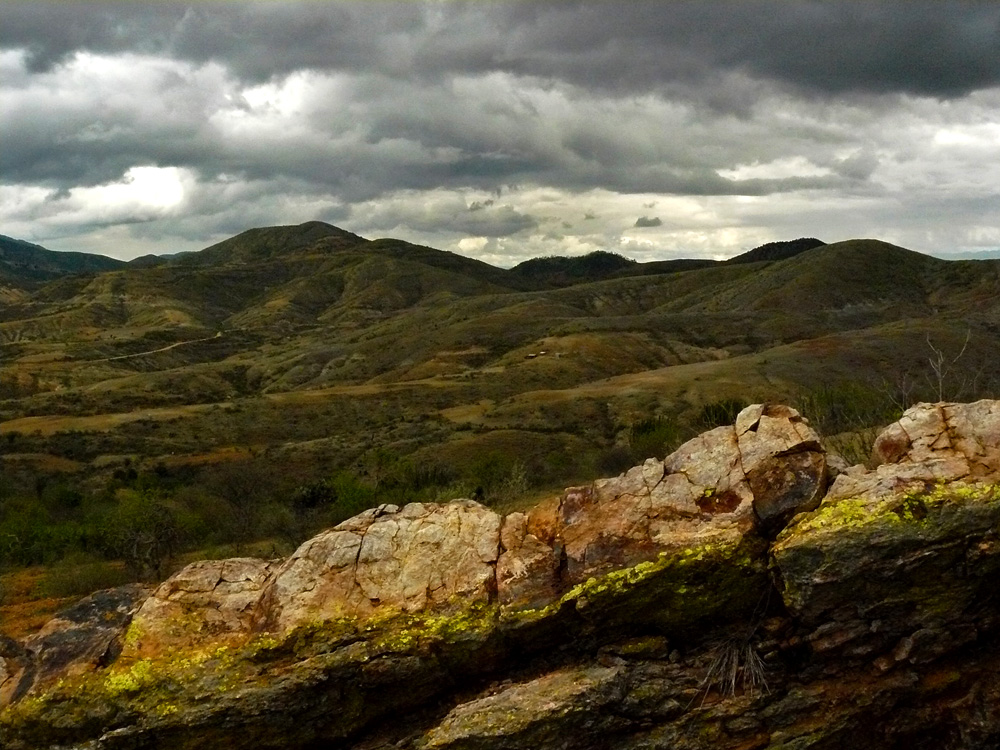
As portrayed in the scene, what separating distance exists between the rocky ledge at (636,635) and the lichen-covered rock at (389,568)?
0.17 feet

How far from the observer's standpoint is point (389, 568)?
48.5ft

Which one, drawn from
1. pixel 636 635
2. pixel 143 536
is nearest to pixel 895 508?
pixel 636 635

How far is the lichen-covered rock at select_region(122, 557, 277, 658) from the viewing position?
14180mm

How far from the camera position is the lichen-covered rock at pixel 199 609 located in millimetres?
14180

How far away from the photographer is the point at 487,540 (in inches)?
587

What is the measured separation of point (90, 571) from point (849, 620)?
46151 mm

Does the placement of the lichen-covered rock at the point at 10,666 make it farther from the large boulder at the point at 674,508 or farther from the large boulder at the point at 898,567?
the large boulder at the point at 898,567

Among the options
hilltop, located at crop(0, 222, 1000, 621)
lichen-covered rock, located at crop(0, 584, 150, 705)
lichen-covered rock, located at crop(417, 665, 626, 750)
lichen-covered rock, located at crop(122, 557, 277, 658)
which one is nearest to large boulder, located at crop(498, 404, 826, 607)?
lichen-covered rock, located at crop(417, 665, 626, 750)

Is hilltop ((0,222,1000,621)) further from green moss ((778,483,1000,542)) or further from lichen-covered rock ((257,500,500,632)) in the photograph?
lichen-covered rock ((257,500,500,632))

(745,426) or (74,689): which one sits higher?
(745,426)

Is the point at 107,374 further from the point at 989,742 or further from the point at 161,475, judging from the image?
the point at 989,742

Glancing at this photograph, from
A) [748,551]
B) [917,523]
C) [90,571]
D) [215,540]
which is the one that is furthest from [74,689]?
[215,540]

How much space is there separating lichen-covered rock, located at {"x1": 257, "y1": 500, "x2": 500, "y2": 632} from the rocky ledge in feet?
0.17

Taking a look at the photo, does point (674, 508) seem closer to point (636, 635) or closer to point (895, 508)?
point (636, 635)
